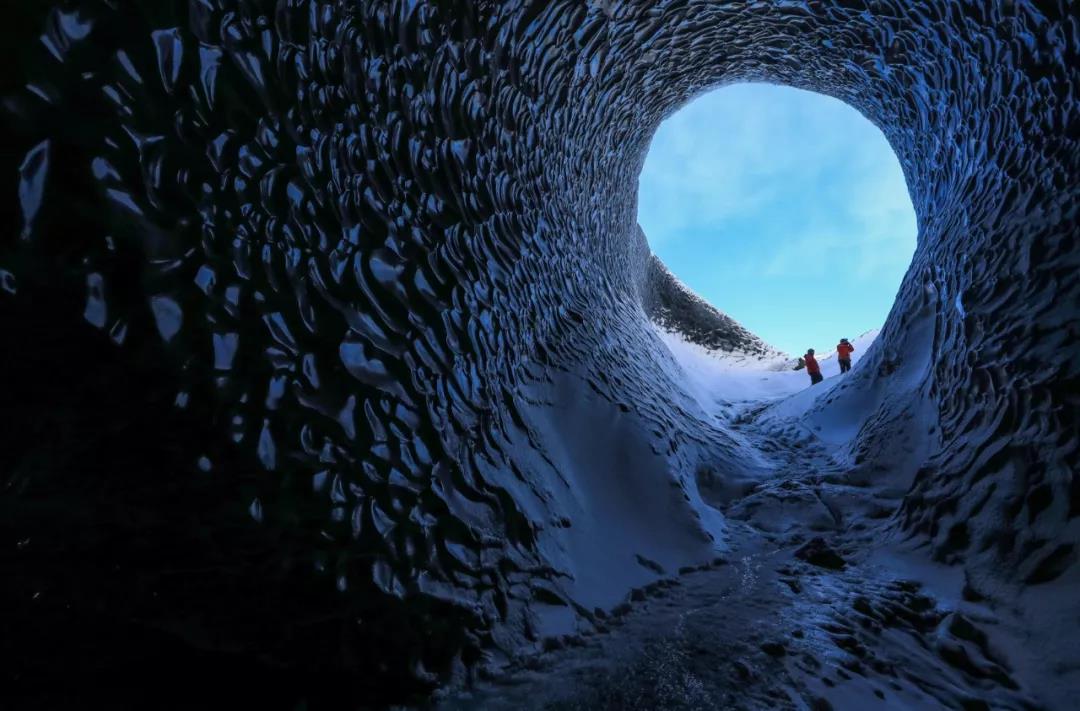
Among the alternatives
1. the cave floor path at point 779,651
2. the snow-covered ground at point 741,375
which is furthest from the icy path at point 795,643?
the snow-covered ground at point 741,375

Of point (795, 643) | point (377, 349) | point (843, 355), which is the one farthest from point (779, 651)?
point (843, 355)

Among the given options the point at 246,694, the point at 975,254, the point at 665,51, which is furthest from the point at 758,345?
the point at 246,694

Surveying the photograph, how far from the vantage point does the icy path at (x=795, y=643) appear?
4.40ft

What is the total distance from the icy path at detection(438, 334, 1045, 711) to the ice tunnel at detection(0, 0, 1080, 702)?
0.12m

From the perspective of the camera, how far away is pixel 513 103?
8.45 ft

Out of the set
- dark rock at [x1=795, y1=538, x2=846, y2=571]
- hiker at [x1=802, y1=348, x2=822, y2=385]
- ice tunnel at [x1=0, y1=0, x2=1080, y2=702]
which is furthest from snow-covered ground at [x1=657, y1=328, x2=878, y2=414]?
ice tunnel at [x1=0, y1=0, x2=1080, y2=702]

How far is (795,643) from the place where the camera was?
159 centimetres

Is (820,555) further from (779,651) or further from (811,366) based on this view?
(811,366)

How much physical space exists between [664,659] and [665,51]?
4.18 m

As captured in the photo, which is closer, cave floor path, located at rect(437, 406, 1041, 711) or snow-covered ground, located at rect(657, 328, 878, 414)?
cave floor path, located at rect(437, 406, 1041, 711)

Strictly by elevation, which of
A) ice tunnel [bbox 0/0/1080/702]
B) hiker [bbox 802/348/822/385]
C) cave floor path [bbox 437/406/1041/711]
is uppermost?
hiker [bbox 802/348/822/385]

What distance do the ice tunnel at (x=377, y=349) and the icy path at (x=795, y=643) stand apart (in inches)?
4.9

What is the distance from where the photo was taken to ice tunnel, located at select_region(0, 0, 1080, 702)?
987 millimetres

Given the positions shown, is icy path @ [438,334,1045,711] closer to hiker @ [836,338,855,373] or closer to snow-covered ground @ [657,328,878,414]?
snow-covered ground @ [657,328,878,414]
